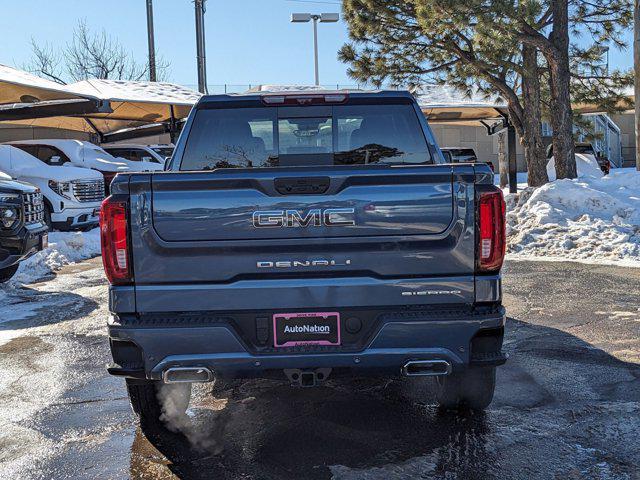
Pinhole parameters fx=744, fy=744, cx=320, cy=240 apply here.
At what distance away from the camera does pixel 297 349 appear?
3654mm

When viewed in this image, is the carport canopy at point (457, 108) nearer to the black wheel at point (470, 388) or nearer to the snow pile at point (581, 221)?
the snow pile at point (581, 221)

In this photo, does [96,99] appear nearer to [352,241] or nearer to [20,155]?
[20,155]

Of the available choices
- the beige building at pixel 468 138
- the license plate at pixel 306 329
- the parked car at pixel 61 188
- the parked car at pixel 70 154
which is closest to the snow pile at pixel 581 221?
the license plate at pixel 306 329

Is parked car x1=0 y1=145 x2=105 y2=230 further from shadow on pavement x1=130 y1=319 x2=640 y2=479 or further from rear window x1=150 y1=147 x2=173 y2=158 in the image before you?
shadow on pavement x1=130 y1=319 x2=640 y2=479

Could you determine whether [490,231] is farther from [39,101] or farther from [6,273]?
[39,101]

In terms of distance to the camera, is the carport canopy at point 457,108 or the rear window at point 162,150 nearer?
the rear window at point 162,150

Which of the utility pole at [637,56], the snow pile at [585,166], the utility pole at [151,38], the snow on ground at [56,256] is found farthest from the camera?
the utility pole at [151,38]

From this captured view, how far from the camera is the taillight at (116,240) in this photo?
3.57 metres

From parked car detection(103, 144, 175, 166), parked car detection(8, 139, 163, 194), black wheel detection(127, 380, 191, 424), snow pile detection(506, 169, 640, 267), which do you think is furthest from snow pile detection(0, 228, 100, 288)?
snow pile detection(506, 169, 640, 267)

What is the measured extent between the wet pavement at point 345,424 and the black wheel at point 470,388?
0.35 ft

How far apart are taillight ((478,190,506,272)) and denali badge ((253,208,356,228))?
0.63 meters

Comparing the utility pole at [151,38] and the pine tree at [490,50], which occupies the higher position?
the utility pole at [151,38]

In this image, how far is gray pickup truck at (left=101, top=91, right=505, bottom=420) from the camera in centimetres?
358

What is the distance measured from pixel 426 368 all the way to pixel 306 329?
62 cm
